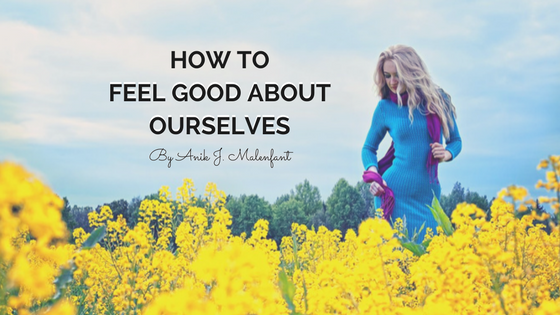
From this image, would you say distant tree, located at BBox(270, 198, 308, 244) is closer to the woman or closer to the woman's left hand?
the woman

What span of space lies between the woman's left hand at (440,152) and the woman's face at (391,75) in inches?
35.3

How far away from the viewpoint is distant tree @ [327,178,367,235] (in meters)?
21.0

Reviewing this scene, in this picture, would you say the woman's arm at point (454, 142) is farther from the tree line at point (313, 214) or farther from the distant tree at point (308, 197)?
the distant tree at point (308, 197)

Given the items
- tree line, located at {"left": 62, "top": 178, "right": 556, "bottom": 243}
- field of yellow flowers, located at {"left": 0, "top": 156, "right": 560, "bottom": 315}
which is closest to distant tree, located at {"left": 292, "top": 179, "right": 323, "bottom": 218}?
tree line, located at {"left": 62, "top": 178, "right": 556, "bottom": 243}

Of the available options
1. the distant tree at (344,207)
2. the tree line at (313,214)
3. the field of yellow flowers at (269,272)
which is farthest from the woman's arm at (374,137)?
the distant tree at (344,207)

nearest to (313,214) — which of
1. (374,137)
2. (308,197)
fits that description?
→ (308,197)

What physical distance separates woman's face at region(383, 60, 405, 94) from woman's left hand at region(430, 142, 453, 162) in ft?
2.94

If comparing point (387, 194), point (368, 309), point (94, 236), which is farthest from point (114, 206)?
point (368, 309)

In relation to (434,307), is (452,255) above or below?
above

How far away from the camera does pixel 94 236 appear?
2.65m

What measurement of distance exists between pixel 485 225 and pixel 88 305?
4.38 m

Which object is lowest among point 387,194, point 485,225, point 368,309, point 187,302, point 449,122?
point 368,309

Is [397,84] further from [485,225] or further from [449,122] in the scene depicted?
[485,225]

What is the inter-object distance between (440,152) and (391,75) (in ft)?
4.03
